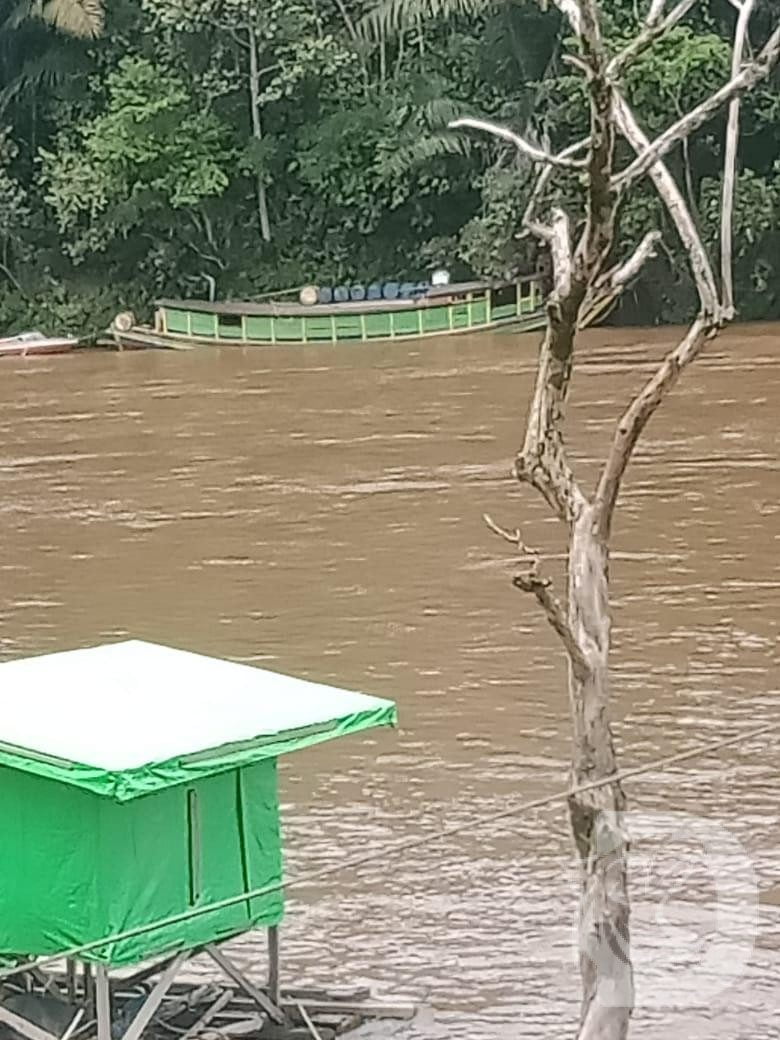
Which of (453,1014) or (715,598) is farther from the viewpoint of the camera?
(715,598)

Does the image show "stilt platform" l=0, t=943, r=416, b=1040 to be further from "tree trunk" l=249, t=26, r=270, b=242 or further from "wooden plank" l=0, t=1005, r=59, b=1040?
"tree trunk" l=249, t=26, r=270, b=242

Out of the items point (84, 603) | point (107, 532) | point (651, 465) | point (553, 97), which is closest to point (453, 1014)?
point (84, 603)

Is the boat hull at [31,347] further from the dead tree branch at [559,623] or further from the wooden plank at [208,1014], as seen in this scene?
the dead tree branch at [559,623]

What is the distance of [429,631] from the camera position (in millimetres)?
10875

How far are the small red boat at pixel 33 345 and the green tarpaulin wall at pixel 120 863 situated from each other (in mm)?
23160

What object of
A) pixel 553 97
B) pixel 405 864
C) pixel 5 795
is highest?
pixel 553 97

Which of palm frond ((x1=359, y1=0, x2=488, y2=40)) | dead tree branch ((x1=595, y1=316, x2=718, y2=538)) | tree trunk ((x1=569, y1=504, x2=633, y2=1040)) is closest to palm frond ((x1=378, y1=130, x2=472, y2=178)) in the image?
palm frond ((x1=359, y1=0, x2=488, y2=40))

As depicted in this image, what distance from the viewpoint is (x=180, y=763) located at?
5.08m

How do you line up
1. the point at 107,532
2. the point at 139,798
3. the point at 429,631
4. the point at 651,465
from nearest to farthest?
the point at 139,798 → the point at 429,631 → the point at 107,532 → the point at 651,465

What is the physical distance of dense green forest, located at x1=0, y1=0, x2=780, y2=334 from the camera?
2938cm

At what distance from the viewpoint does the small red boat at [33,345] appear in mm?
28016

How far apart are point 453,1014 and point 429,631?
487cm

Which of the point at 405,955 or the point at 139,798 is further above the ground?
the point at 139,798

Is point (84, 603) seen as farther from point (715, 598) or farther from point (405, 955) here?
point (405, 955)
